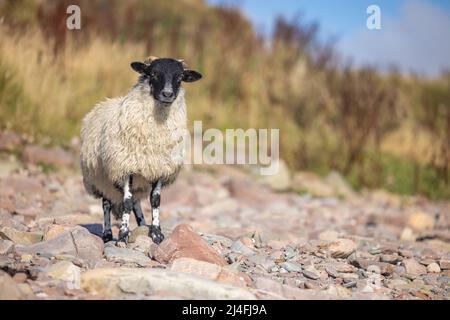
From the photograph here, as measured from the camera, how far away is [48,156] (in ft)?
33.0

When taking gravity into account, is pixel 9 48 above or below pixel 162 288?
above

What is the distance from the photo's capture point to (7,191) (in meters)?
8.28

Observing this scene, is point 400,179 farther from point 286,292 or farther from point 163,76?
point 286,292

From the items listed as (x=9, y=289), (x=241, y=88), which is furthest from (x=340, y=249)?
(x=241, y=88)

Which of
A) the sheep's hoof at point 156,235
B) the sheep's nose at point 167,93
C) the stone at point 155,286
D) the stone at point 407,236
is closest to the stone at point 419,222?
the stone at point 407,236

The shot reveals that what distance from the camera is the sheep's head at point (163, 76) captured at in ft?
19.3

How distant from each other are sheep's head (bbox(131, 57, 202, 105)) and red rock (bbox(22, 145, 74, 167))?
4.20 meters

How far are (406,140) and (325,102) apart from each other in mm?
2600

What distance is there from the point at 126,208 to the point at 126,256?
85 cm

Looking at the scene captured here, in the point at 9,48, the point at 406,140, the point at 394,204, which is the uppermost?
the point at 9,48

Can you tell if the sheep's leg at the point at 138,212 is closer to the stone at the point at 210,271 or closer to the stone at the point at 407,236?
the stone at the point at 210,271

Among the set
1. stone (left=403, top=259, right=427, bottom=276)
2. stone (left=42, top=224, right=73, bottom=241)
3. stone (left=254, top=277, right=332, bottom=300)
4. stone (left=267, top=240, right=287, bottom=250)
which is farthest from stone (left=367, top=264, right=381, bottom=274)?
stone (left=42, top=224, right=73, bottom=241)

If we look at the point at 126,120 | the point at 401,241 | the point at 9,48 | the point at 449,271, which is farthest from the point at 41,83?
the point at 449,271
